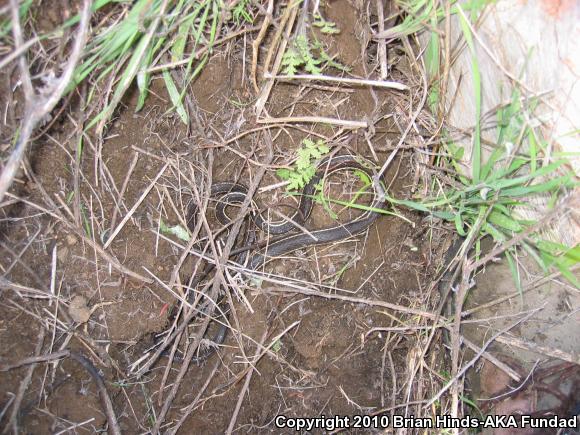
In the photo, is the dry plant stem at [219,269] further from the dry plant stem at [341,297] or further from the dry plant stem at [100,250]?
the dry plant stem at [100,250]

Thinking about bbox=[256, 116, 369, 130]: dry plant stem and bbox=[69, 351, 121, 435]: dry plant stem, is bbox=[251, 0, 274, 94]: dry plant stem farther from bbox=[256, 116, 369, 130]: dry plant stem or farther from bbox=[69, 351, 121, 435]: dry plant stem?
bbox=[69, 351, 121, 435]: dry plant stem

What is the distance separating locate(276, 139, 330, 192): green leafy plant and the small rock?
4.68 feet

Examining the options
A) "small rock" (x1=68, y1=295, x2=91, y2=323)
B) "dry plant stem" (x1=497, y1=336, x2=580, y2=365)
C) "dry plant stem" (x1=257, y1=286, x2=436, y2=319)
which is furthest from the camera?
"dry plant stem" (x1=257, y1=286, x2=436, y2=319)

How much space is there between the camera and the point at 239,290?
2.99 m

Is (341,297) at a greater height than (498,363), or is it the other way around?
(341,297)

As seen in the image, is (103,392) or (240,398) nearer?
(103,392)

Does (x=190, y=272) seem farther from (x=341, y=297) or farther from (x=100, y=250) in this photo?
(x=341, y=297)

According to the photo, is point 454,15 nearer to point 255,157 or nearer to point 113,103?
point 255,157

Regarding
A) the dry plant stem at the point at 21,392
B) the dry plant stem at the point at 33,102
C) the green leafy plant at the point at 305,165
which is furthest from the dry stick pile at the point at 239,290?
the dry plant stem at the point at 33,102

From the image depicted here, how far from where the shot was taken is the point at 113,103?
2430 mm

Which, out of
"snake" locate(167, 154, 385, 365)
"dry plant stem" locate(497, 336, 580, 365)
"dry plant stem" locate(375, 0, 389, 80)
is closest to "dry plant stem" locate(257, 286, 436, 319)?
"snake" locate(167, 154, 385, 365)

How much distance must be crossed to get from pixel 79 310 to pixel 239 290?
0.97m

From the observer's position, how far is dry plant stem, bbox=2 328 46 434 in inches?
103

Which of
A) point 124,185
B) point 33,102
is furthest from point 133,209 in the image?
point 33,102
